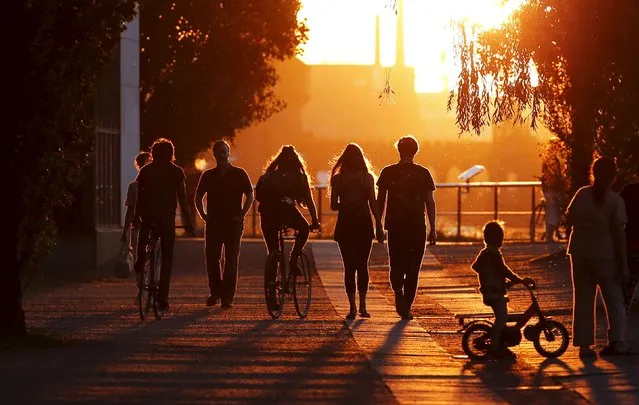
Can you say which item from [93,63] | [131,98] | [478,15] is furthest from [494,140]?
[93,63]

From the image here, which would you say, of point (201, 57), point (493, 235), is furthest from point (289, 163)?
point (201, 57)

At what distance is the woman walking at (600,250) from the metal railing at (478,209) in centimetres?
2499

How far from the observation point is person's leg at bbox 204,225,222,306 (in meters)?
17.9

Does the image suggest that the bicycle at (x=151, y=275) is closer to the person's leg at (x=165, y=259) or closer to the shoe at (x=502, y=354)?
the person's leg at (x=165, y=259)

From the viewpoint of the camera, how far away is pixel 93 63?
1429 centimetres

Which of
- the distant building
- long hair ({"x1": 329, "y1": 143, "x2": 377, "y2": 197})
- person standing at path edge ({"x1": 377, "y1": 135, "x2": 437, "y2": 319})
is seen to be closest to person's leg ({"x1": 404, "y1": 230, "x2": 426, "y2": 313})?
person standing at path edge ({"x1": 377, "y1": 135, "x2": 437, "y2": 319})

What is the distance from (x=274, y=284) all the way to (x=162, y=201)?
1312mm

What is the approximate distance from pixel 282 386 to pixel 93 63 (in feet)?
14.4

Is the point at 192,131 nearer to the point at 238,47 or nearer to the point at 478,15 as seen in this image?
the point at 238,47

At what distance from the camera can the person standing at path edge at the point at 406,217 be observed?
1678cm

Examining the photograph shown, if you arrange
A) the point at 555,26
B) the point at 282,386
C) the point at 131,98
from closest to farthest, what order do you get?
the point at 282,386 → the point at 555,26 → the point at 131,98

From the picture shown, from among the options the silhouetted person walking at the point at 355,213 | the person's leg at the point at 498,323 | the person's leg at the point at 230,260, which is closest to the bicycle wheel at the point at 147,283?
the person's leg at the point at 230,260

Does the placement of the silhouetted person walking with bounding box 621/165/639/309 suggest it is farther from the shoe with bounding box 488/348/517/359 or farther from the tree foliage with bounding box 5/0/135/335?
the tree foliage with bounding box 5/0/135/335

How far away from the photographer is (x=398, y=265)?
16.9 metres
